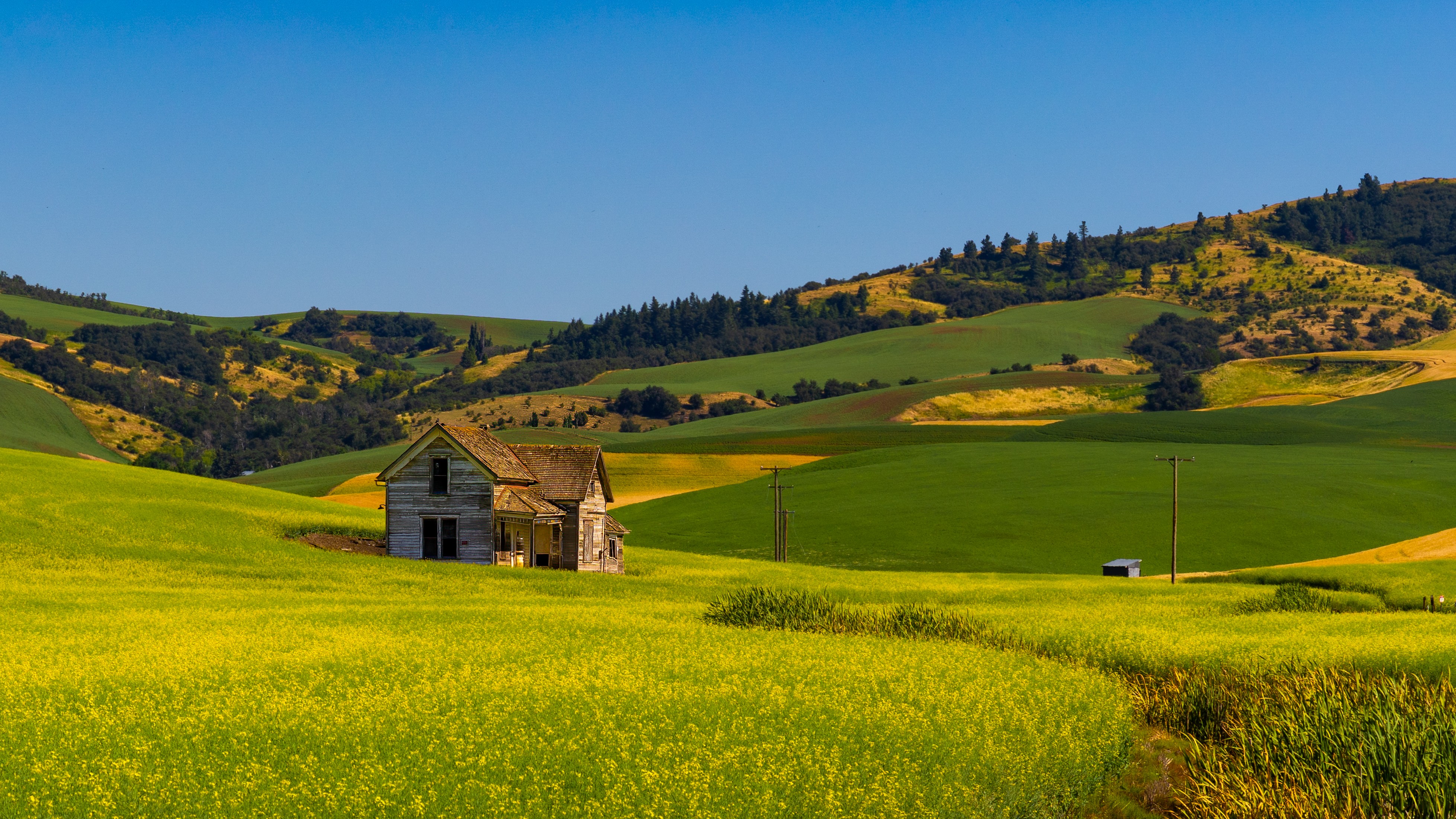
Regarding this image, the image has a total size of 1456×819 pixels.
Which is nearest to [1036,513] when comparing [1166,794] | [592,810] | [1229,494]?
[1229,494]

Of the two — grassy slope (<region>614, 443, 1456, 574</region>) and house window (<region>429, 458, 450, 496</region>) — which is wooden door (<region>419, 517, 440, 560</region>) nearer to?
house window (<region>429, 458, 450, 496</region>)

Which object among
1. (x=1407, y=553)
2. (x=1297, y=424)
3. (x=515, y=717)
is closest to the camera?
(x=515, y=717)

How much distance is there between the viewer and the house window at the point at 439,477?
5234 cm

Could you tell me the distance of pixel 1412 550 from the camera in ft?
224

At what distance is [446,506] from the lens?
52.2m

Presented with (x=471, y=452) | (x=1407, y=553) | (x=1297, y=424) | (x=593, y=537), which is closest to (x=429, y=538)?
(x=471, y=452)

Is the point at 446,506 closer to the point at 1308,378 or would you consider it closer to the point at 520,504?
the point at 520,504

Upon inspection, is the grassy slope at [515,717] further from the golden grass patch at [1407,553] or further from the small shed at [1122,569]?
the golden grass patch at [1407,553]

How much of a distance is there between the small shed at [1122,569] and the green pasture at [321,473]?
79369mm

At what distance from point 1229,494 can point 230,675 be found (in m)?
81.0

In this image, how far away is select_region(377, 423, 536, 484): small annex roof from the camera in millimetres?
52344

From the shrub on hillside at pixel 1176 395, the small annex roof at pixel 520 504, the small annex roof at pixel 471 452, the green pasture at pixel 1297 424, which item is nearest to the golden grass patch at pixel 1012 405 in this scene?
the shrub on hillside at pixel 1176 395

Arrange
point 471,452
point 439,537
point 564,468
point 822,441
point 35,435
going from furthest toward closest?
point 35,435, point 822,441, point 564,468, point 471,452, point 439,537

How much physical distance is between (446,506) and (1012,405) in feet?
→ 509
